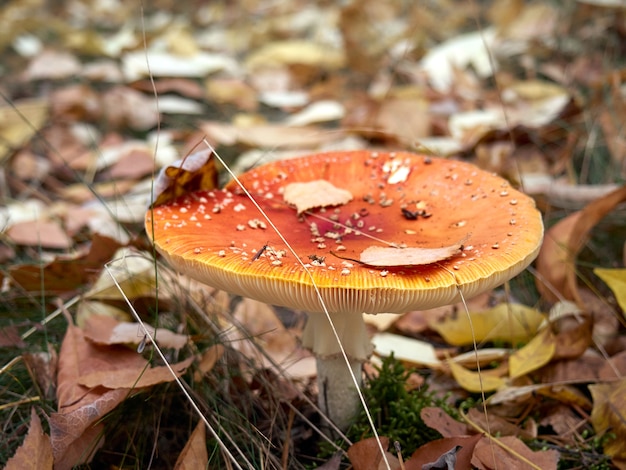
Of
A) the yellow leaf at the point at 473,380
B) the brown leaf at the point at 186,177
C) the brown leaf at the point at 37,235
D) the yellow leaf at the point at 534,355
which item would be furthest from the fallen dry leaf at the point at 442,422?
the brown leaf at the point at 37,235

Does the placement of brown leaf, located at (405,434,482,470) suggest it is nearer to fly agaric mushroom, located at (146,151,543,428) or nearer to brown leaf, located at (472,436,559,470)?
brown leaf, located at (472,436,559,470)

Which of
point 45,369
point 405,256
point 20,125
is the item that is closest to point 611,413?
point 405,256

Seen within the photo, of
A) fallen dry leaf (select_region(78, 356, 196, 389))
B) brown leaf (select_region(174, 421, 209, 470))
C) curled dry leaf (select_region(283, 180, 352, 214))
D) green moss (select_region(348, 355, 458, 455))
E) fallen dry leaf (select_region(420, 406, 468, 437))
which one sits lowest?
green moss (select_region(348, 355, 458, 455))

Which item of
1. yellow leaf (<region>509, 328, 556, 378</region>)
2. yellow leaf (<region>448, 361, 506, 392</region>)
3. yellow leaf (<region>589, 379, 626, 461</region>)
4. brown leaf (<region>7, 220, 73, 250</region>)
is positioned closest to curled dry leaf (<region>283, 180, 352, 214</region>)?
yellow leaf (<region>448, 361, 506, 392</region>)

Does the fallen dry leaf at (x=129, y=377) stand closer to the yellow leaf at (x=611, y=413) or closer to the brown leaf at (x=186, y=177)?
the brown leaf at (x=186, y=177)

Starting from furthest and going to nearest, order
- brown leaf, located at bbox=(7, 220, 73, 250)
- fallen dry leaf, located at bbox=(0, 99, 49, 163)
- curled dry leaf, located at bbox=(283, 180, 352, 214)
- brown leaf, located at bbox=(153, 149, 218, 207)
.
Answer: fallen dry leaf, located at bbox=(0, 99, 49, 163) → brown leaf, located at bbox=(7, 220, 73, 250) → curled dry leaf, located at bbox=(283, 180, 352, 214) → brown leaf, located at bbox=(153, 149, 218, 207)

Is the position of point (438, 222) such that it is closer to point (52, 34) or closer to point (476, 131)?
point (476, 131)

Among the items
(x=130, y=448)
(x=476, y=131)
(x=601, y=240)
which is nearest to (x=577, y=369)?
(x=601, y=240)
